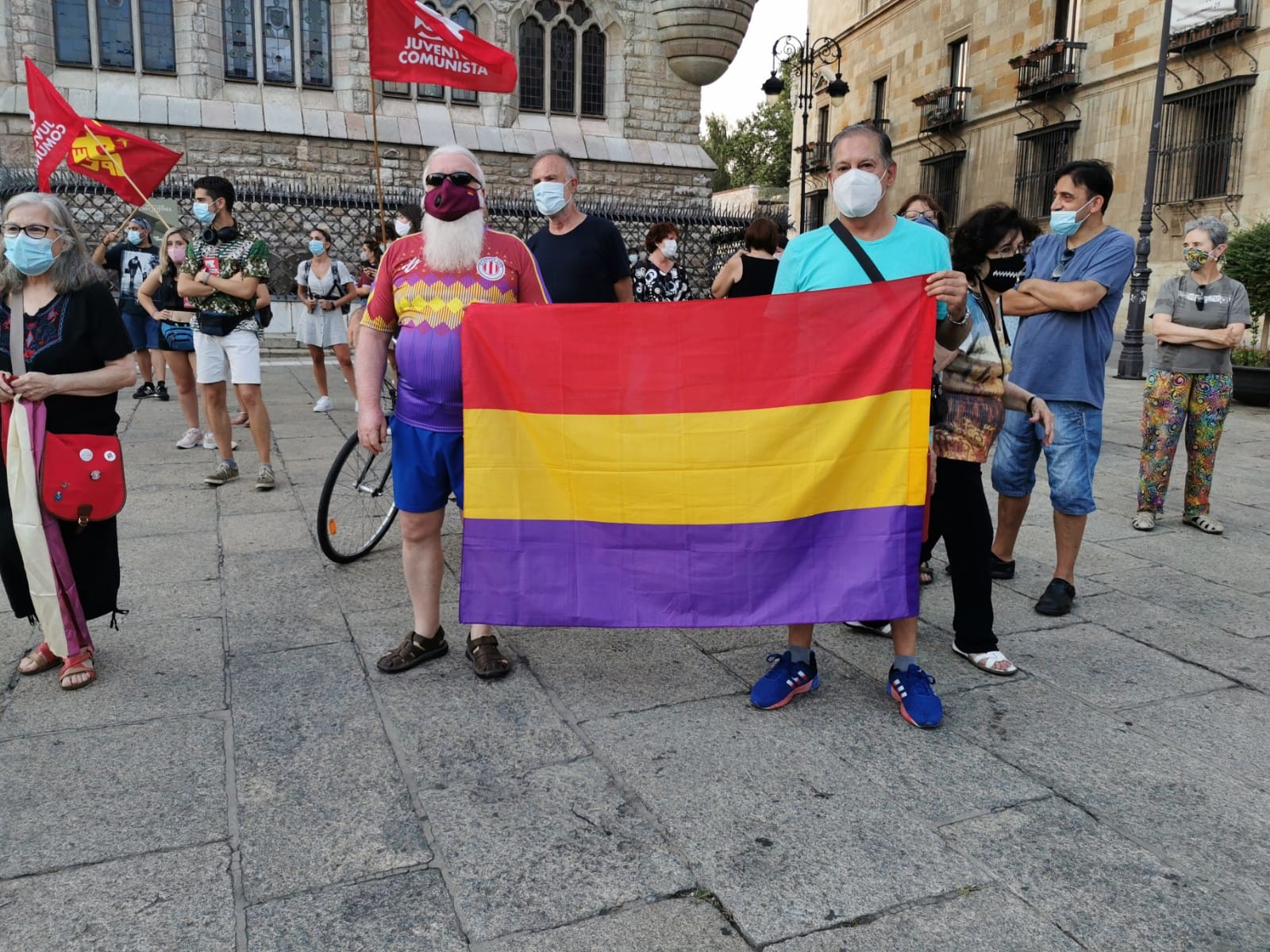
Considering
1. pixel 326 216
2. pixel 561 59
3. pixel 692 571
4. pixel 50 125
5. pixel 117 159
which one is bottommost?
pixel 692 571

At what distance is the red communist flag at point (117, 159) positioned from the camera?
837 cm

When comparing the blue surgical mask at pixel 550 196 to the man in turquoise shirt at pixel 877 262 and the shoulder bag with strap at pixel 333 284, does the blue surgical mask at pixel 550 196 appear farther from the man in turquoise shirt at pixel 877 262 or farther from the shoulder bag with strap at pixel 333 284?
the shoulder bag with strap at pixel 333 284

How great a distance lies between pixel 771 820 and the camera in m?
2.67

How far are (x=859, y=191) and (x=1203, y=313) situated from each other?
395 centimetres

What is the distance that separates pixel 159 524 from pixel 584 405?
3.60 metres

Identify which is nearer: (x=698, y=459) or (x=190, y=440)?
(x=698, y=459)

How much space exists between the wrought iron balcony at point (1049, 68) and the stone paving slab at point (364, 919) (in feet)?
93.6

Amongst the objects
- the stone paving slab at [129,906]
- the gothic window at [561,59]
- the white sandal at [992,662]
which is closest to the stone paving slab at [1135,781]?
the white sandal at [992,662]

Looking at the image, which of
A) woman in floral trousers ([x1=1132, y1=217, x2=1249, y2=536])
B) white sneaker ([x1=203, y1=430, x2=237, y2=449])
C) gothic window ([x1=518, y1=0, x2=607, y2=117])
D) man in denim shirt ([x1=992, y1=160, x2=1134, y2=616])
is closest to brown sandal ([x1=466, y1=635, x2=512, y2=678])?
man in denim shirt ([x1=992, y1=160, x2=1134, y2=616])

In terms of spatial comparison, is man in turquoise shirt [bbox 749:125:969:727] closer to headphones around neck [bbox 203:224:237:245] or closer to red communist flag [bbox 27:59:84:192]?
headphones around neck [bbox 203:224:237:245]

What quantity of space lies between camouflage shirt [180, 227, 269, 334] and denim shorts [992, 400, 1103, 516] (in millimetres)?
4881

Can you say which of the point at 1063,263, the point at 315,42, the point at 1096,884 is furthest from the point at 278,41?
the point at 1096,884

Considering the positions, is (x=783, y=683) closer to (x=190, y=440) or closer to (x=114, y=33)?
(x=190, y=440)

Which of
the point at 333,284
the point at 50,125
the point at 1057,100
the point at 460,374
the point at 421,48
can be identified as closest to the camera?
the point at 460,374
